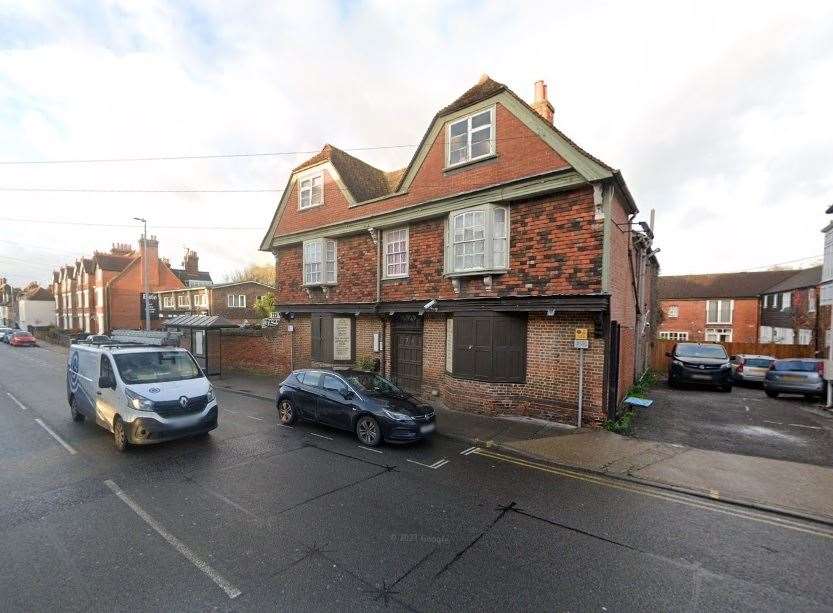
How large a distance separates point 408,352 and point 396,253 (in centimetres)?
345

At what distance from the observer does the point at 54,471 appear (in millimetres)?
6492

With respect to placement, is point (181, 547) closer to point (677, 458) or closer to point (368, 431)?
point (368, 431)

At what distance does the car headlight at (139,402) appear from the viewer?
730cm

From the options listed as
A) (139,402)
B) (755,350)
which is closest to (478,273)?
(139,402)

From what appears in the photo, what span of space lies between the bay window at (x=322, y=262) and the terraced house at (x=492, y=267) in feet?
0.20

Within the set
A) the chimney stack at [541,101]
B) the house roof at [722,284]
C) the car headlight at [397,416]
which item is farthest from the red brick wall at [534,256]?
the house roof at [722,284]

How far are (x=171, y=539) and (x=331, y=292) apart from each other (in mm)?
11285

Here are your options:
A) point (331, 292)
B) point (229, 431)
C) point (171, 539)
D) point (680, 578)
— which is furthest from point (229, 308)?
point (680, 578)

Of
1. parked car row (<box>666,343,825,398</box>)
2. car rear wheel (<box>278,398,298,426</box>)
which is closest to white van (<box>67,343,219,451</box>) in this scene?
car rear wheel (<box>278,398,298,426</box>)

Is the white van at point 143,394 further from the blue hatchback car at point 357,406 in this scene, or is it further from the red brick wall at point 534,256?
the red brick wall at point 534,256

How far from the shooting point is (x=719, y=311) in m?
38.0

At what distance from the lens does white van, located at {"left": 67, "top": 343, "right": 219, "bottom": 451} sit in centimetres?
732

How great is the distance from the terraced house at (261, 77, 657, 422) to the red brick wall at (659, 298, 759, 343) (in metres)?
30.9

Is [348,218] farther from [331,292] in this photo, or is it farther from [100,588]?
[100,588]
